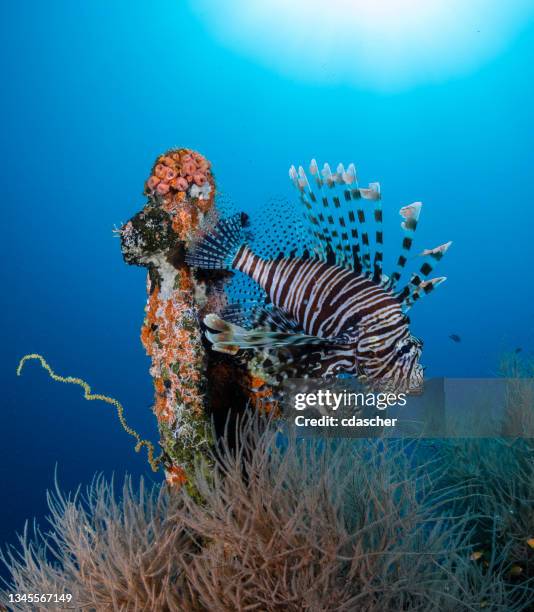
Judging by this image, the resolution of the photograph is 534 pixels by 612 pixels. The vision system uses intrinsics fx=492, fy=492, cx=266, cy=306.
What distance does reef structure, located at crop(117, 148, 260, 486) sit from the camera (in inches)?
106

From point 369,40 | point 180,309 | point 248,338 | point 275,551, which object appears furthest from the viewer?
point 369,40

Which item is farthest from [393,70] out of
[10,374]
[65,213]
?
[10,374]

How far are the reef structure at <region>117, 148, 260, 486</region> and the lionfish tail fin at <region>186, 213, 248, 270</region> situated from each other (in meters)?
0.06

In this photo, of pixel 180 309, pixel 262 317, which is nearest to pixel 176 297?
pixel 180 309

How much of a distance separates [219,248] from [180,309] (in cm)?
43

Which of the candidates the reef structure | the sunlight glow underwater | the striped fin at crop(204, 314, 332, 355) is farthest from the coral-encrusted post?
the sunlight glow underwater

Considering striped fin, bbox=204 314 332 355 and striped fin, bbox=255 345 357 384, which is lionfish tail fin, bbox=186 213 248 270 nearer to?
striped fin, bbox=204 314 332 355

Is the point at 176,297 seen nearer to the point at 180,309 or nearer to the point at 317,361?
the point at 180,309

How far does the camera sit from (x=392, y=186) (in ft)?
95.8

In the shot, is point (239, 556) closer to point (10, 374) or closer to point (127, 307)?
point (10, 374)

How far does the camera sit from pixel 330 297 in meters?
2.80

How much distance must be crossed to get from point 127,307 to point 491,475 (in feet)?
80.9

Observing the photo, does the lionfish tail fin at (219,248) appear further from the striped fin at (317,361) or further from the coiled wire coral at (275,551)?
the coiled wire coral at (275,551)

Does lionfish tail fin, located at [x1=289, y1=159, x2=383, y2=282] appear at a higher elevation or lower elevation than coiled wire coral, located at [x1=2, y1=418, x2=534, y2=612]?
higher
